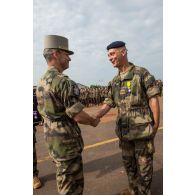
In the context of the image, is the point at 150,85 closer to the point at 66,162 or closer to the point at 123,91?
the point at 123,91

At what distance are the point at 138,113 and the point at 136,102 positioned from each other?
0.14 m

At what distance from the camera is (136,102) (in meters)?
2.79

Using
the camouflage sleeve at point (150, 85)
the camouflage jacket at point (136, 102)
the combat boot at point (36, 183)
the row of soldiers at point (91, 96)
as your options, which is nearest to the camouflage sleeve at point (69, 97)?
the camouflage jacket at point (136, 102)

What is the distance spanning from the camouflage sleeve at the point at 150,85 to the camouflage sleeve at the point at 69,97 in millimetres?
951

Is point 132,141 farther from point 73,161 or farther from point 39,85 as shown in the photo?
point 39,85

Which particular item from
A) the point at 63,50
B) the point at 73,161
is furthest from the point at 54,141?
the point at 63,50

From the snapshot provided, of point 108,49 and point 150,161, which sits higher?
point 108,49

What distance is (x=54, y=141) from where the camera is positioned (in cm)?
241

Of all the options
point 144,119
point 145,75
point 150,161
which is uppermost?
point 145,75

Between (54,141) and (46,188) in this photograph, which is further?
(46,188)

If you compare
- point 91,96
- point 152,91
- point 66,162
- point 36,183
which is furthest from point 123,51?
point 91,96

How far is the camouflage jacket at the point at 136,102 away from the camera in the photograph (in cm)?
276
